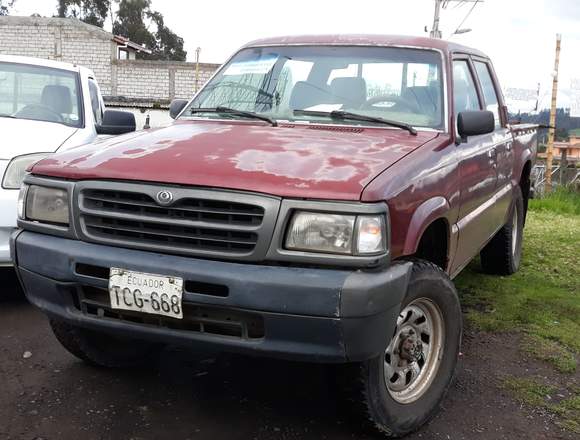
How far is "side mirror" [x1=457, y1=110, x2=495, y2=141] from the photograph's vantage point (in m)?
3.63

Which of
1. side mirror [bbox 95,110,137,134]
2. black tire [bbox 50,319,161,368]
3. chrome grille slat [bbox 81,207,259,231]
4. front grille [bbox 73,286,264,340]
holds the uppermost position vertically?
side mirror [bbox 95,110,137,134]

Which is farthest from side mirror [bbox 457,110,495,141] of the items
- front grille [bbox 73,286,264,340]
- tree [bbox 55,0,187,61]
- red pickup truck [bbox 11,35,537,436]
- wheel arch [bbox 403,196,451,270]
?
tree [bbox 55,0,187,61]

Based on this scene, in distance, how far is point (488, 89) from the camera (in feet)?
16.7

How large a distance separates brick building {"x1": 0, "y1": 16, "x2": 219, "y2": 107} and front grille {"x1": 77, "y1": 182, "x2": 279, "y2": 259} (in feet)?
69.6

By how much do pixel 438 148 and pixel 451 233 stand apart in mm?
454

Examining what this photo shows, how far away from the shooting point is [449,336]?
3.19 meters

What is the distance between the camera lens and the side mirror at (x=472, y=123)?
3627 mm

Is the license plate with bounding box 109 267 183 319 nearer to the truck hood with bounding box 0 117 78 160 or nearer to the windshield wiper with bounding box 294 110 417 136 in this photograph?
the windshield wiper with bounding box 294 110 417 136

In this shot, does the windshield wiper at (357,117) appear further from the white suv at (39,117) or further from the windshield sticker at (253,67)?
the white suv at (39,117)

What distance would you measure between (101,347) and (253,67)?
191cm

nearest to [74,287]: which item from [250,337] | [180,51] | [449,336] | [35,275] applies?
[35,275]

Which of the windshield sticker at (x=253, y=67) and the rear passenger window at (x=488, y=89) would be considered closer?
the windshield sticker at (x=253, y=67)

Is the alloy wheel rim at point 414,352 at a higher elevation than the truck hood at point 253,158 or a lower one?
lower

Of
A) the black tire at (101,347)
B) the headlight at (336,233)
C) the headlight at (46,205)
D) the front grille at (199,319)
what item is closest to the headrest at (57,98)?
the black tire at (101,347)
